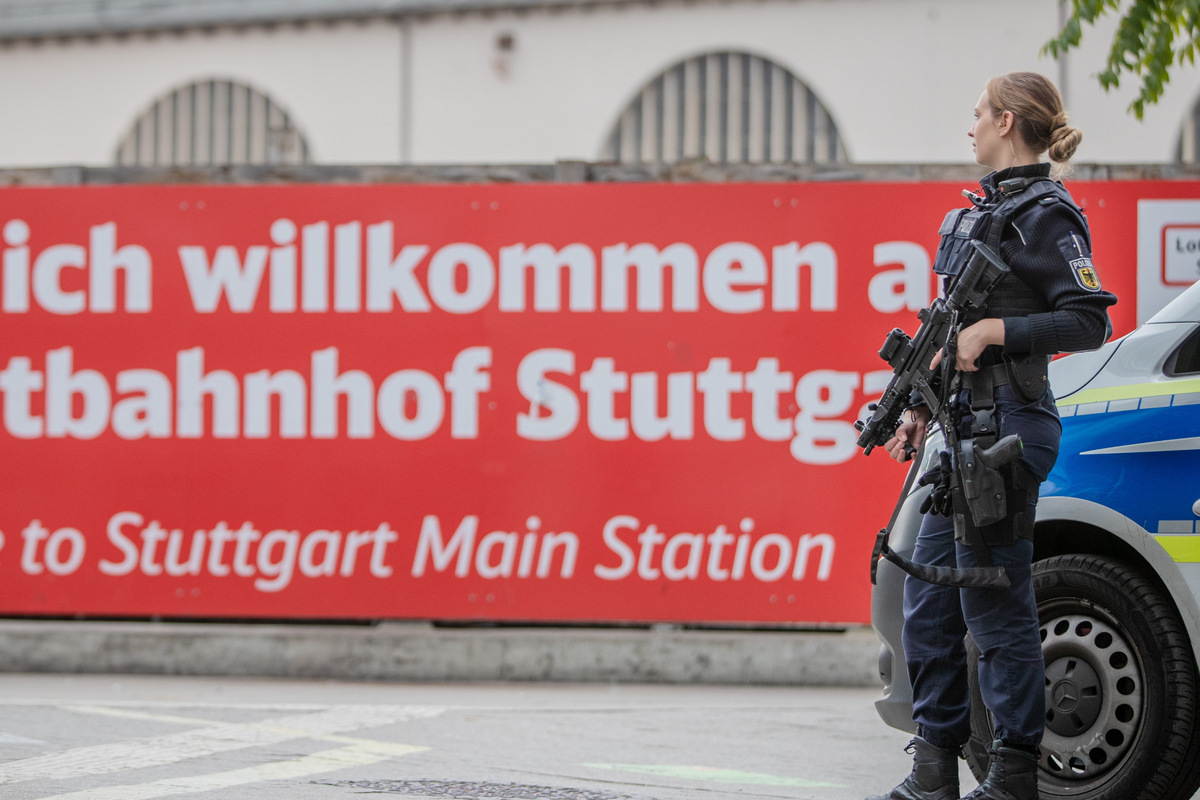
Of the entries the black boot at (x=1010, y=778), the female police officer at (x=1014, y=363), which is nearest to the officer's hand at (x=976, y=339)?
the female police officer at (x=1014, y=363)

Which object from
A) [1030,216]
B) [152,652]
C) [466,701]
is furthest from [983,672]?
[152,652]

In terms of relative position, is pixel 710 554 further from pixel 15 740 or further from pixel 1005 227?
pixel 1005 227

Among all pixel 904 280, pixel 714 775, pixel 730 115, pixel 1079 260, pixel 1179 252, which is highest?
pixel 730 115

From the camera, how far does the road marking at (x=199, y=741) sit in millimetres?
4770

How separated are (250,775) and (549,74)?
678 inches

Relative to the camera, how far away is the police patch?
3.58m

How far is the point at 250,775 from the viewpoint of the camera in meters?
4.69

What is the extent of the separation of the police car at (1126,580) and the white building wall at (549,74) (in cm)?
1458

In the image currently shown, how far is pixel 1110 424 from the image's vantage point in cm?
404

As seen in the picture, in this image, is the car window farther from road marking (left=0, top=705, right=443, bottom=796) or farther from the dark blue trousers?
road marking (left=0, top=705, right=443, bottom=796)

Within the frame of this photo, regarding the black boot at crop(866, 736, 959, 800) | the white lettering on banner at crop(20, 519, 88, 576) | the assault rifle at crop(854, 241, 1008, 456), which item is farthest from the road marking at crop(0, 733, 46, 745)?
the assault rifle at crop(854, 241, 1008, 456)

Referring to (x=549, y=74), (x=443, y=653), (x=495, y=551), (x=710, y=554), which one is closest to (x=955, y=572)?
(x=710, y=554)

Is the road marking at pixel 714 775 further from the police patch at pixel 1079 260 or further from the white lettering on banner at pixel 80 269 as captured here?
the white lettering on banner at pixel 80 269

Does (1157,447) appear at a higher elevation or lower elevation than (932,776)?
higher
